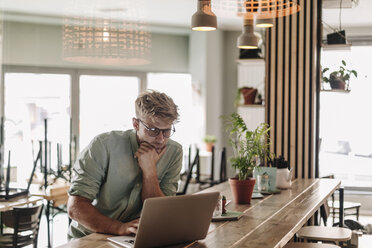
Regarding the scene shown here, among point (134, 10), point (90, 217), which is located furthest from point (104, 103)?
point (90, 217)

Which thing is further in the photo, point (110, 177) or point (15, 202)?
point (15, 202)

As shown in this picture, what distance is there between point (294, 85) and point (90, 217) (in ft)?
10.4

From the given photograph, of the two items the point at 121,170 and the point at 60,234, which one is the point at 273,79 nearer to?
the point at 121,170

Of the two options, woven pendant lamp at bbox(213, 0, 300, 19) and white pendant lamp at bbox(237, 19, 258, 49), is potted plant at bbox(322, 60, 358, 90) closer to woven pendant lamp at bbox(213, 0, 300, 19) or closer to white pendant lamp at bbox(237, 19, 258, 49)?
white pendant lamp at bbox(237, 19, 258, 49)

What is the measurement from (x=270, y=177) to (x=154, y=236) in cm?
192

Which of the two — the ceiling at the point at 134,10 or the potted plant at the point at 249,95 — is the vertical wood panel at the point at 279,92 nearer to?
the potted plant at the point at 249,95

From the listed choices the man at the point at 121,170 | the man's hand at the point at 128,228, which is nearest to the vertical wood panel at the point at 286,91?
the man at the point at 121,170

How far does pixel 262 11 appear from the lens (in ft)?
10.2

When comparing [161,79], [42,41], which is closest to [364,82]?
[161,79]

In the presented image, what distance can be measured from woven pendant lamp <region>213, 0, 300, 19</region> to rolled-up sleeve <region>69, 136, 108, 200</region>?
1123 mm

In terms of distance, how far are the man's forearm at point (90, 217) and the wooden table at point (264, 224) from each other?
0.13ft

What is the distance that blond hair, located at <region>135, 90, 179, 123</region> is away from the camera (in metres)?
2.37

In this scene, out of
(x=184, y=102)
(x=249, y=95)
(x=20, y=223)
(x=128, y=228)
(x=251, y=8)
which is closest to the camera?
(x=128, y=228)

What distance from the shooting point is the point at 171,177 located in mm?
2664
